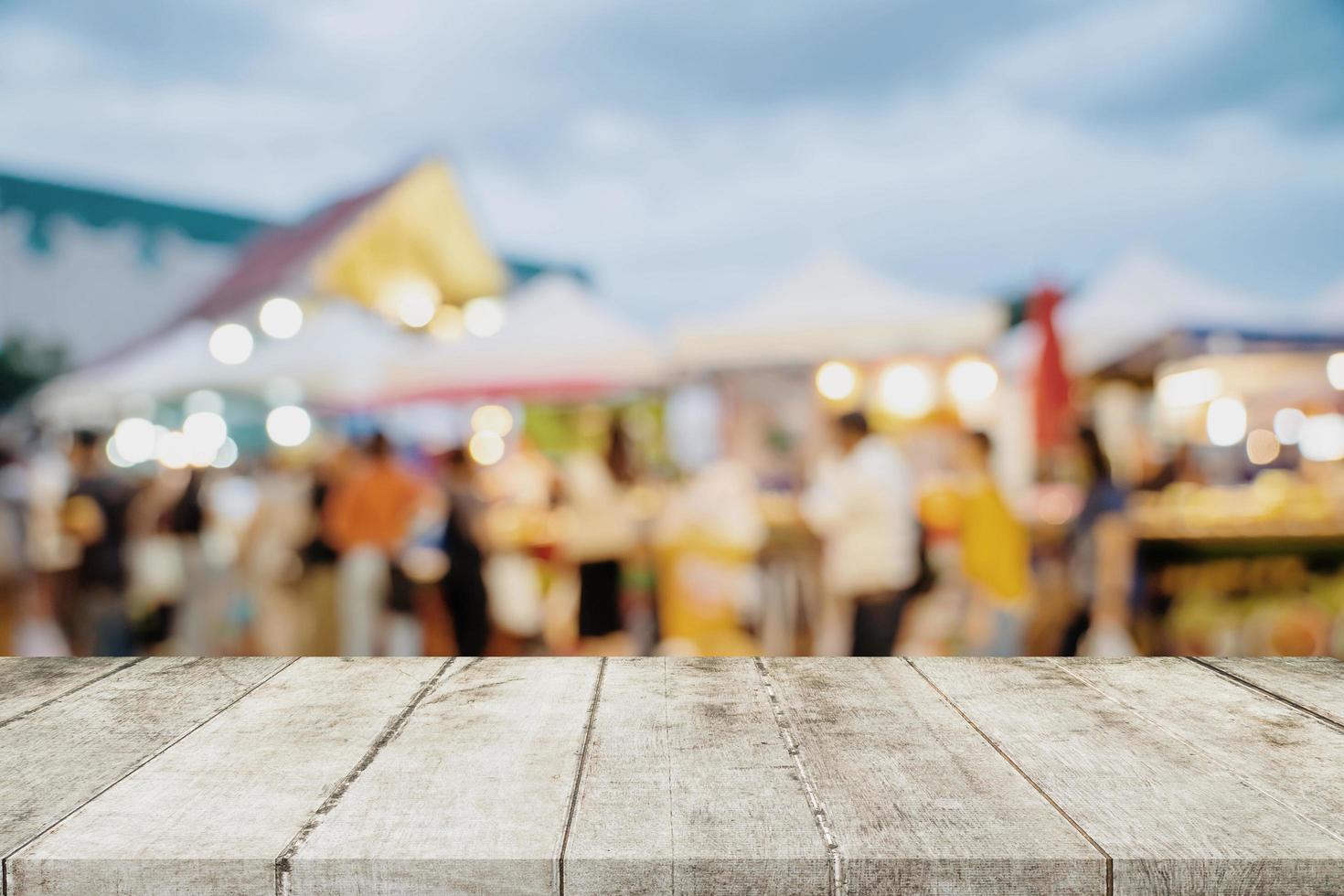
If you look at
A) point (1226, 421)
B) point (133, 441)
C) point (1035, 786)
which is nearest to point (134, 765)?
point (1035, 786)

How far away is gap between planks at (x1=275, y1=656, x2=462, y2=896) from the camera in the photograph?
2.63ft

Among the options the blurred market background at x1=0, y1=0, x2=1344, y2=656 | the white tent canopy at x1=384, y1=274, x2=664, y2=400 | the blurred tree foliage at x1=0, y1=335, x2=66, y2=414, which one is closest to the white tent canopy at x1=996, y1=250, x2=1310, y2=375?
the blurred market background at x1=0, y1=0, x2=1344, y2=656

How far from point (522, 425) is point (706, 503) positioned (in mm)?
1145

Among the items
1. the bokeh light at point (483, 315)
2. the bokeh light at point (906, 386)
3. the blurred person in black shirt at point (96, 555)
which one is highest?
the bokeh light at point (483, 315)

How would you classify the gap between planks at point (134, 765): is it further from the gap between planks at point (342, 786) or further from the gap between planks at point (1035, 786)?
the gap between planks at point (1035, 786)

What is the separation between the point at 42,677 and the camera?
145cm

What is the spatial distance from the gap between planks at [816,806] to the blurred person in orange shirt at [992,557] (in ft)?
9.76

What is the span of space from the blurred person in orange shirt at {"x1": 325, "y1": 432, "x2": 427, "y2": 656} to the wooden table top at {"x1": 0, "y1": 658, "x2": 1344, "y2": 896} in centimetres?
283

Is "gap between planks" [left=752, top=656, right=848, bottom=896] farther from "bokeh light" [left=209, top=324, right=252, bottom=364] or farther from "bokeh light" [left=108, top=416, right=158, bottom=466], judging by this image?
"bokeh light" [left=108, top=416, right=158, bottom=466]

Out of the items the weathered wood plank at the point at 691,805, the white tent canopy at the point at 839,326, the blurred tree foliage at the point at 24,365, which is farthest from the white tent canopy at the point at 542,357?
the weathered wood plank at the point at 691,805

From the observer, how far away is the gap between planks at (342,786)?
0.80m

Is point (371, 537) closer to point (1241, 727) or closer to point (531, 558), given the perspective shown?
point (531, 558)

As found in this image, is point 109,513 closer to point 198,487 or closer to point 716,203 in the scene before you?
point 198,487

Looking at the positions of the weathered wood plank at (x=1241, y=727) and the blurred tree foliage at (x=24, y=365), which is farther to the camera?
the blurred tree foliage at (x=24, y=365)
